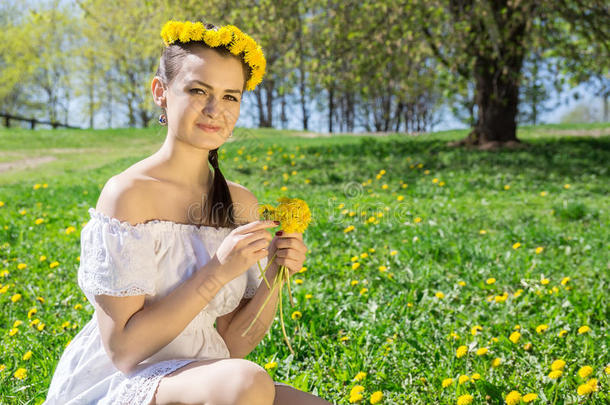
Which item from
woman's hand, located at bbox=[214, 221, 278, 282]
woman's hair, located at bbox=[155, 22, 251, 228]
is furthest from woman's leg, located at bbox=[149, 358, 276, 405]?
woman's hair, located at bbox=[155, 22, 251, 228]

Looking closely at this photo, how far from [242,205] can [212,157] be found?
21 centimetres

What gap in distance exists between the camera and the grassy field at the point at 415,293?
238 centimetres

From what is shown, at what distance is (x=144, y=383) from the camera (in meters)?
1.42

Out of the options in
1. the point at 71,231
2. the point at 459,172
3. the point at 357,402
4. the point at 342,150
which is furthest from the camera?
the point at 342,150

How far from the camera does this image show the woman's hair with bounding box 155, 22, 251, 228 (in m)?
1.59

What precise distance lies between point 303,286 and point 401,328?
82 cm

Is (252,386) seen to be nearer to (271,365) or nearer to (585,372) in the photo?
(271,365)

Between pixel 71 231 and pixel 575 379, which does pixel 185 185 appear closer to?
pixel 575 379

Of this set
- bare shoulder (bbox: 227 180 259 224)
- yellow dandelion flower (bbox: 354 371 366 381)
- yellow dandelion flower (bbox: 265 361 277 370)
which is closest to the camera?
bare shoulder (bbox: 227 180 259 224)

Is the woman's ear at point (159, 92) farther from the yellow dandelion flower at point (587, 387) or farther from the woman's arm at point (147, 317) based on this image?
the yellow dandelion flower at point (587, 387)

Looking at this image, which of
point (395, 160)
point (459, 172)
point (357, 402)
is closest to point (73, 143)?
point (395, 160)

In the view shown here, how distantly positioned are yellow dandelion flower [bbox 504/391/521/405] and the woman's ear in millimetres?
1714

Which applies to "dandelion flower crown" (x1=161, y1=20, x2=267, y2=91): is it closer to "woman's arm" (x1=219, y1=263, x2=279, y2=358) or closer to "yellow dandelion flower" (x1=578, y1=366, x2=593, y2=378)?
"woman's arm" (x1=219, y1=263, x2=279, y2=358)

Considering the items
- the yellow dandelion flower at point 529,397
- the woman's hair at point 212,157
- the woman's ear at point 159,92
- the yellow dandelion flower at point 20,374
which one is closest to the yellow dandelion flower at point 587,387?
the yellow dandelion flower at point 529,397
